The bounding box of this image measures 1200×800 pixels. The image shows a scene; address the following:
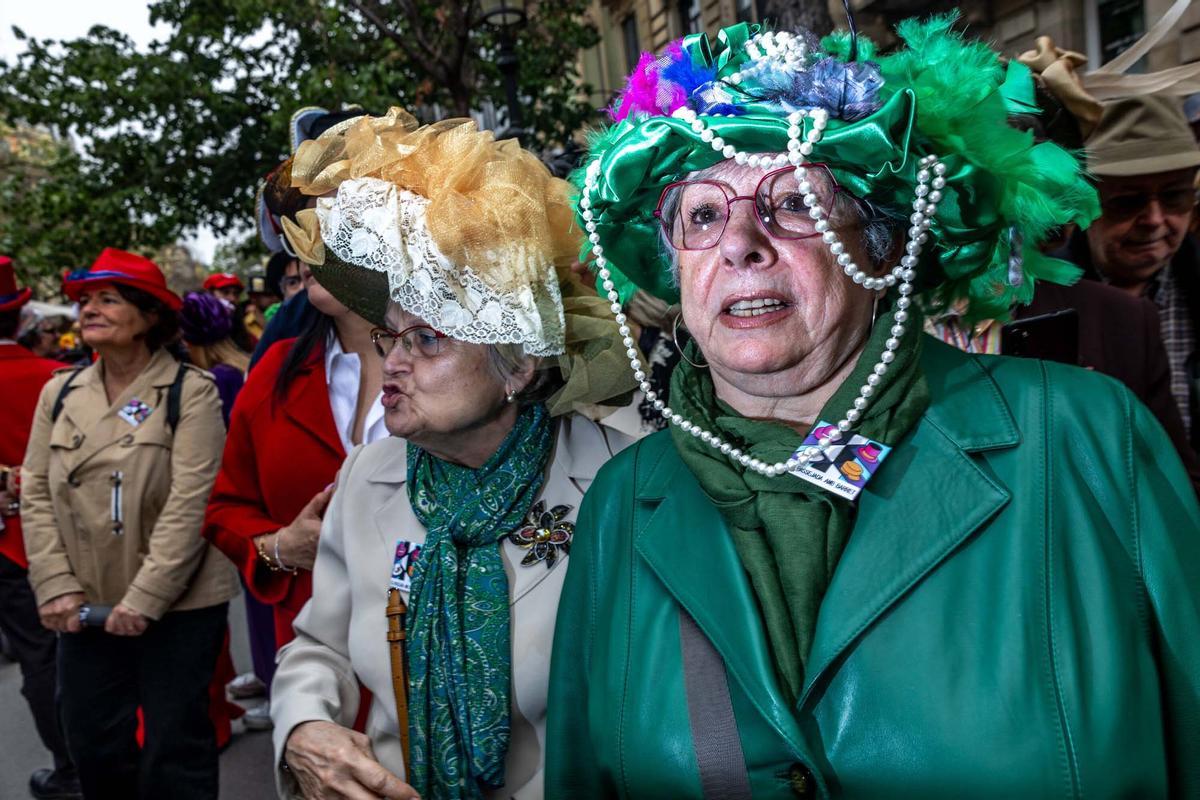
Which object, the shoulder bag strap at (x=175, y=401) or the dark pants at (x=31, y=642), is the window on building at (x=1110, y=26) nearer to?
the shoulder bag strap at (x=175, y=401)

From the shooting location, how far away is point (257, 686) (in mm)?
5977

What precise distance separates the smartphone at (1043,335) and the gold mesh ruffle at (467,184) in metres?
1.13

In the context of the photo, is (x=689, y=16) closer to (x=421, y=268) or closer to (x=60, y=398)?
(x=60, y=398)

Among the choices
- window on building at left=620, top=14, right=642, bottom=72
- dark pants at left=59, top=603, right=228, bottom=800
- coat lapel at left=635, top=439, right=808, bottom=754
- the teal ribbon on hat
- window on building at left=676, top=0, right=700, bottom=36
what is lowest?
dark pants at left=59, top=603, right=228, bottom=800

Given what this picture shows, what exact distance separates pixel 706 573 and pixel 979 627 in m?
0.47

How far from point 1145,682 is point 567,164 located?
3.37 metres

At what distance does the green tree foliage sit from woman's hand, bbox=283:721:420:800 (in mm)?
8712

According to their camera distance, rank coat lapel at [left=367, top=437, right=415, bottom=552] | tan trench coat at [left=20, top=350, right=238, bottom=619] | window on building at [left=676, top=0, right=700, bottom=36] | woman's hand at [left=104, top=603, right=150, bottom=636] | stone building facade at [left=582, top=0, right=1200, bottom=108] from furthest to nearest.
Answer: window on building at [left=676, top=0, right=700, bottom=36], stone building facade at [left=582, top=0, right=1200, bottom=108], tan trench coat at [left=20, top=350, right=238, bottom=619], woman's hand at [left=104, top=603, right=150, bottom=636], coat lapel at [left=367, top=437, right=415, bottom=552]

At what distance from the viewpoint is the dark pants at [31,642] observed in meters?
4.64

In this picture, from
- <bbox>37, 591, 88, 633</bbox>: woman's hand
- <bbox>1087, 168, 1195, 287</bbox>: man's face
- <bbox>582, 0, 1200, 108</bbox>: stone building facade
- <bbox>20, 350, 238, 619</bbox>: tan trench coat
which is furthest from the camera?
<bbox>582, 0, 1200, 108</bbox>: stone building facade

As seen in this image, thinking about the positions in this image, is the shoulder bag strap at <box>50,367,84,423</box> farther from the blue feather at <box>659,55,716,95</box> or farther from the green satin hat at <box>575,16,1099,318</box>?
the blue feather at <box>659,55,716,95</box>

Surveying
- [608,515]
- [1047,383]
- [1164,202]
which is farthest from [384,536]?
[1164,202]

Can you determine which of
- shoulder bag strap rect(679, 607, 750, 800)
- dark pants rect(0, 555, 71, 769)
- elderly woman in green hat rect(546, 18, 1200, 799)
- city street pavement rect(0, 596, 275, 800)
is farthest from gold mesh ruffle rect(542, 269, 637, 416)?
dark pants rect(0, 555, 71, 769)

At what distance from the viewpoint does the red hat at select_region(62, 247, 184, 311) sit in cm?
400
